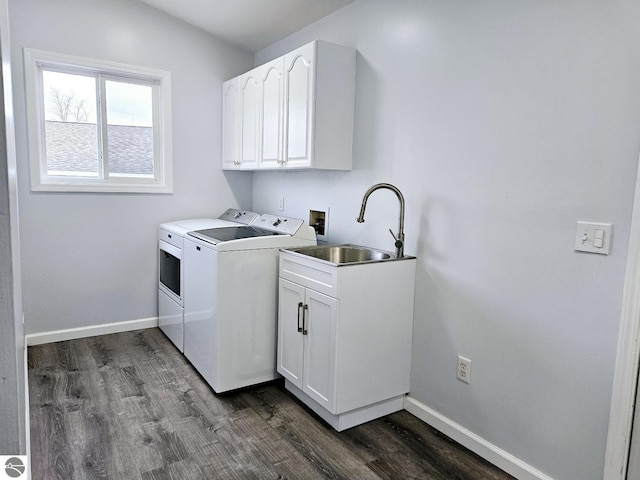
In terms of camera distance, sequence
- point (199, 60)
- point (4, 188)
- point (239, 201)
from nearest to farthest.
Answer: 1. point (4, 188)
2. point (199, 60)
3. point (239, 201)

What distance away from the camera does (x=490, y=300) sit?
6.72 ft

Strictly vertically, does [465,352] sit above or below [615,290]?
below

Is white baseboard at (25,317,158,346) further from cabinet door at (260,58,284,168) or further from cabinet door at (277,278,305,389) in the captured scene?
cabinet door at (260,58,284,168)

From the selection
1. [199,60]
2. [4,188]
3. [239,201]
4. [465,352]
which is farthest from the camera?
[239,201]

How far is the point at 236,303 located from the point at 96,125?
194cm

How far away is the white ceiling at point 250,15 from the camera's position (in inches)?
117

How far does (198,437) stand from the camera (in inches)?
87.0

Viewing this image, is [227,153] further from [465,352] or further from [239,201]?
[465,352]

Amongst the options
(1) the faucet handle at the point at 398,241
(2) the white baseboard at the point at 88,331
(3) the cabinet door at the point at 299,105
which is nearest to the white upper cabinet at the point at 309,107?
(3) the cabinet door at the point at 299,105

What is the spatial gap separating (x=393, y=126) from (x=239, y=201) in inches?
77.9

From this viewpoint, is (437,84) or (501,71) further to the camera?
(437,84)

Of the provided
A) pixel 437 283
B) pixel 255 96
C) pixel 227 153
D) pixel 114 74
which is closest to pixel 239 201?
pixel 227 153

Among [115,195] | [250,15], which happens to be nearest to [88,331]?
[115,195]

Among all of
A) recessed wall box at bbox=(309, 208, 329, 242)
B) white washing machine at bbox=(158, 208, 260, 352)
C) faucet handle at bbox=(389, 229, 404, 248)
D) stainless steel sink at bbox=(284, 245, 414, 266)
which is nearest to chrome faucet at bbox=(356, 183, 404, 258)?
faucet handle at bbox=(389, 229, 404, 248)
